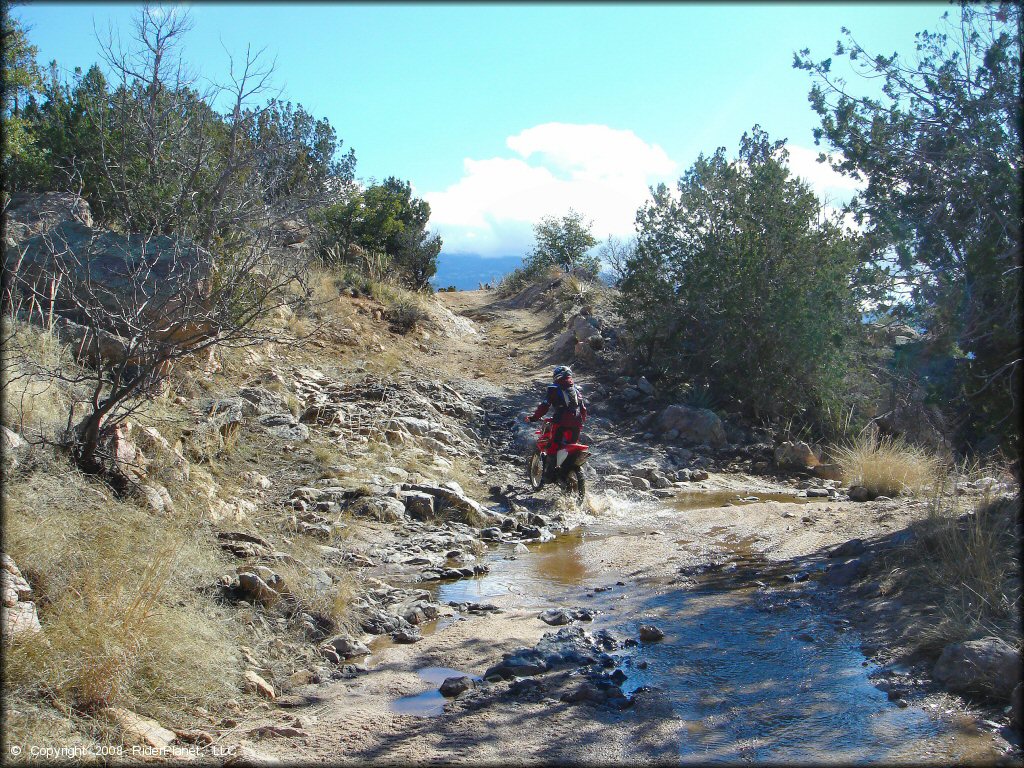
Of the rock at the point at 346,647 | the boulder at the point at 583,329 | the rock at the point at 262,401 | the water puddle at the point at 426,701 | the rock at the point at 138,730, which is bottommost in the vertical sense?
the water puddle at the point at 426,701

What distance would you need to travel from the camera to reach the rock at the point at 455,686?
5.01m

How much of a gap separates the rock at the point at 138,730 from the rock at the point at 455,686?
1.60 m

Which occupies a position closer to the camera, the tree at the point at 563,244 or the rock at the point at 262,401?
the rock at the point at 262,401

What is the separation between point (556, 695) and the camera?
4.88m

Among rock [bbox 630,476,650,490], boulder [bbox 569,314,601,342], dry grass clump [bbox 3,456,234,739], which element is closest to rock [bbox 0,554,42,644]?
dry grass clump [bbox 3,456,234,739]

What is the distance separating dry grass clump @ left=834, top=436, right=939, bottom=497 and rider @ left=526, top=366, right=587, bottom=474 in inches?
169

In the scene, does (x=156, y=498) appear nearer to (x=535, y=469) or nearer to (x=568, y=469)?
(x=568, y=469)

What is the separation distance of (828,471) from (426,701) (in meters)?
10.7

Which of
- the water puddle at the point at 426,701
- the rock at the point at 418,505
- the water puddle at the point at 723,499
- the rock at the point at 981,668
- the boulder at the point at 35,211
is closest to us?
the rock at the point at 981,668

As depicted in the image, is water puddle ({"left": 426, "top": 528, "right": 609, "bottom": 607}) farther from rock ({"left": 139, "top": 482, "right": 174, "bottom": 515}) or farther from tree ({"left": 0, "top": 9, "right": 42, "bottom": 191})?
tree ({"left": 0, "top": 9, "right": 42, "bottom": 191})

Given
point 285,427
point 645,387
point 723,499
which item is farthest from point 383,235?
point 723,499

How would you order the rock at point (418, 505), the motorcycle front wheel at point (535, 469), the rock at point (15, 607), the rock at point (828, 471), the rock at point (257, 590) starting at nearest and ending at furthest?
the rock at point (15, 607) < the rock at point (257, 590) < the rock at point (418, 505) < the motorcycle front wheel at point (535, 469) < the rock at point (828, 471)

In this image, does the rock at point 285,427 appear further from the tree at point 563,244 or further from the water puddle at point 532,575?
the tree at point 563,244

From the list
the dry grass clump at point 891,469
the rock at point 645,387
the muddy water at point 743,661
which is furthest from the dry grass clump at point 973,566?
the rock at point 645,387
